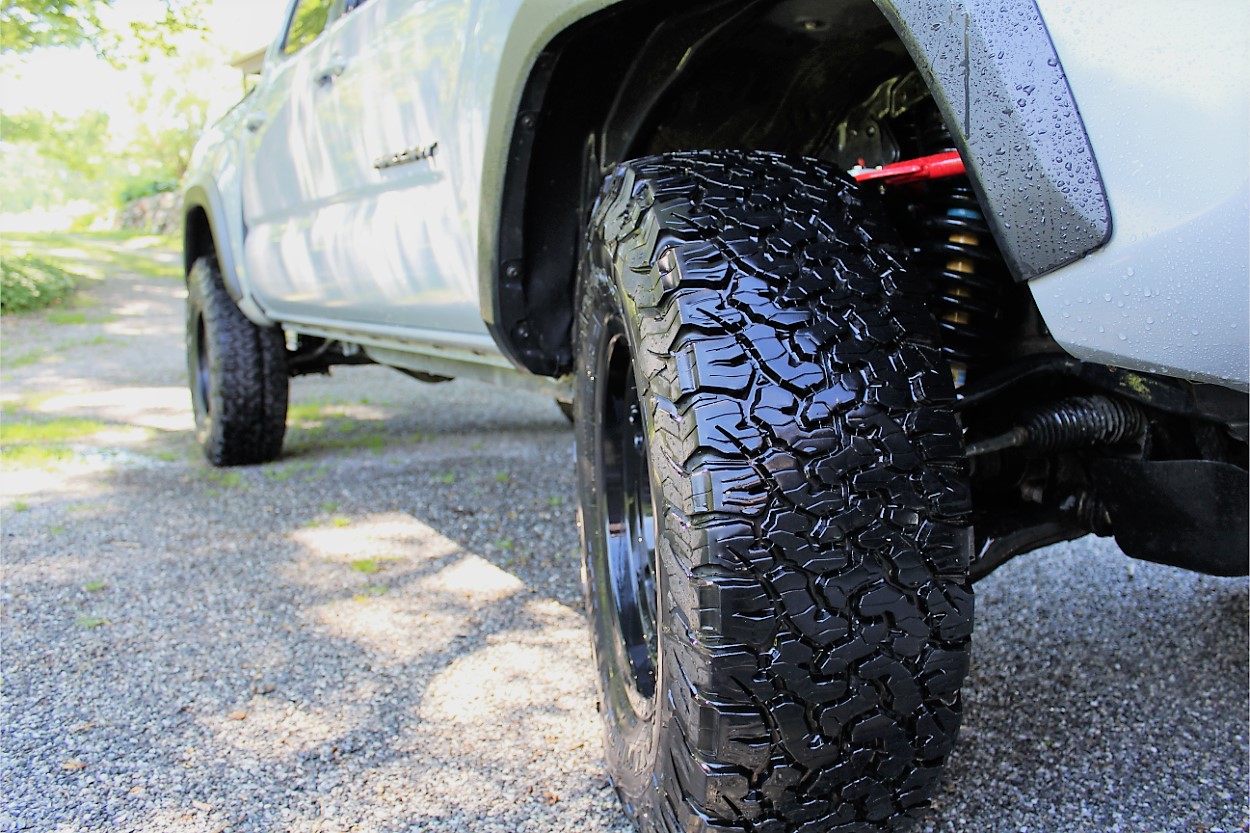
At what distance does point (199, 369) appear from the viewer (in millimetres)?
5027

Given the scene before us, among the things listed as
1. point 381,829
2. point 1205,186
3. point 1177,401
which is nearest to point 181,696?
point 381,829

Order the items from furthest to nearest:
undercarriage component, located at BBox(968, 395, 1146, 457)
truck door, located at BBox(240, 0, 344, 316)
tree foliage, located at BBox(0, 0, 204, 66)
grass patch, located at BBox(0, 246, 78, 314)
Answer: grass patch, located at BBox(0, 246, 78, 314) → tree foliage, located at BBox(0, 0, 204, 66) → truck door, located at BBox(240, 0, 344, 316) → undercarriage component, located at BBox(968, 395, 1146, 457)

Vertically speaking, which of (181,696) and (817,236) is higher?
(817,236)

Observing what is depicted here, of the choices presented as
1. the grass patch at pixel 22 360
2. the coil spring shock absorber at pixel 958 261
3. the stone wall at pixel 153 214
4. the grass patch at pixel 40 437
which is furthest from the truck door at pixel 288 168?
the stone wall at pixel 153 214

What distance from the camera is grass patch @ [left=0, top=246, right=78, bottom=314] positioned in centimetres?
1099

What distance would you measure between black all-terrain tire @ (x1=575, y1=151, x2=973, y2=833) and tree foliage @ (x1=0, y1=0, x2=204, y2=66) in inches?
351

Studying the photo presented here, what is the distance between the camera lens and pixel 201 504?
13.2ft

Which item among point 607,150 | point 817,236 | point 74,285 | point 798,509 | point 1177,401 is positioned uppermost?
point 607,150

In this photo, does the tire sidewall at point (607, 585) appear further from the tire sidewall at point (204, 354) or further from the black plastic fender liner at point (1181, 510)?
the tire sidewall at point (204, 354)

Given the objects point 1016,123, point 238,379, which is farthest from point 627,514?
point 238,379

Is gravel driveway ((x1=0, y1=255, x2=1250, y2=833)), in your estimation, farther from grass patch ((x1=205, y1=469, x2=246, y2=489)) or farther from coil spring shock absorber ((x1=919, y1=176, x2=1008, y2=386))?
coil spring shock absorber ((x1=919, y1=176, x2=1008, y2=386))

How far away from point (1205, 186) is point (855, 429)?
1.55 ft

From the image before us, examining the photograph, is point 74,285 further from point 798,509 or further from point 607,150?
point 798,509

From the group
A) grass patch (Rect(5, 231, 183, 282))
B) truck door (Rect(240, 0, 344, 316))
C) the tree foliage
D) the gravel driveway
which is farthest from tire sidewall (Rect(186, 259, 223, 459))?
grass patch (Rect(5, 231, 183, 282))
